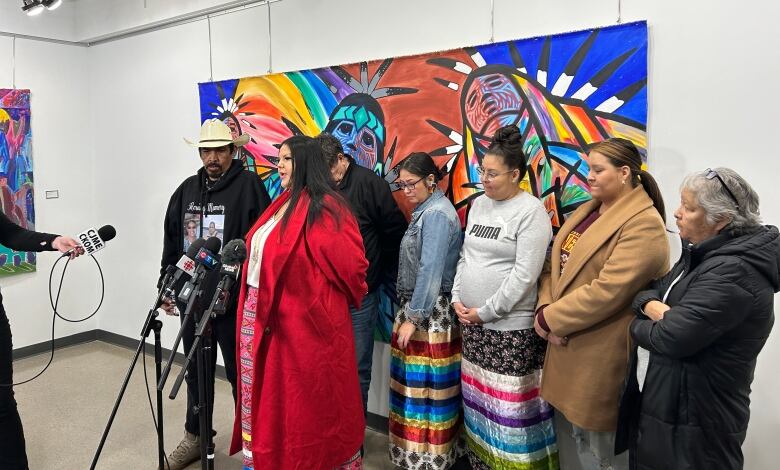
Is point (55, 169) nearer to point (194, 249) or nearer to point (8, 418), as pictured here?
point (8, 418)

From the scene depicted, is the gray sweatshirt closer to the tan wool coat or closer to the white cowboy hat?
the tan wool coat

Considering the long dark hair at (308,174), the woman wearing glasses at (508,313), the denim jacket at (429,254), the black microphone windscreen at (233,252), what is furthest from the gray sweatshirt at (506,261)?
the black microphone windscreen at (233,252)

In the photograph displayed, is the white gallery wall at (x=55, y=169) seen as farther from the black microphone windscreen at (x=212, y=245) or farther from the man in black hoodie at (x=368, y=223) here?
the black microphone windscreen at (x=212, y=245)

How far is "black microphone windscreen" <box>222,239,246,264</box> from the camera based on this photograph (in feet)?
6.40

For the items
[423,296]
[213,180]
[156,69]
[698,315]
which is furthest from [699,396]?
[156,69]

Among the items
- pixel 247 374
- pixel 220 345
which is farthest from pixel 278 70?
pixel 247 374

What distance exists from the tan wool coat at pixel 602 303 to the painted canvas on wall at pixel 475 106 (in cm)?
38

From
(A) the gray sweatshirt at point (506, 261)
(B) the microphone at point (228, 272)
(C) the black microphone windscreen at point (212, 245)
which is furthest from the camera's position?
(A) the gray sweatshirt at point (506, 261)

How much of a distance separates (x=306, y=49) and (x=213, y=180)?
3.32 feet

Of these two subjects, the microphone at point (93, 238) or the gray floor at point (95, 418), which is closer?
the microphone at point (93, 238)

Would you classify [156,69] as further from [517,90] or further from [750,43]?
[750,43]

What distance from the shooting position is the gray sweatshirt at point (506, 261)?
2172mm

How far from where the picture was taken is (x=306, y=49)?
3.29 meters

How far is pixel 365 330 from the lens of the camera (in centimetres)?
279
